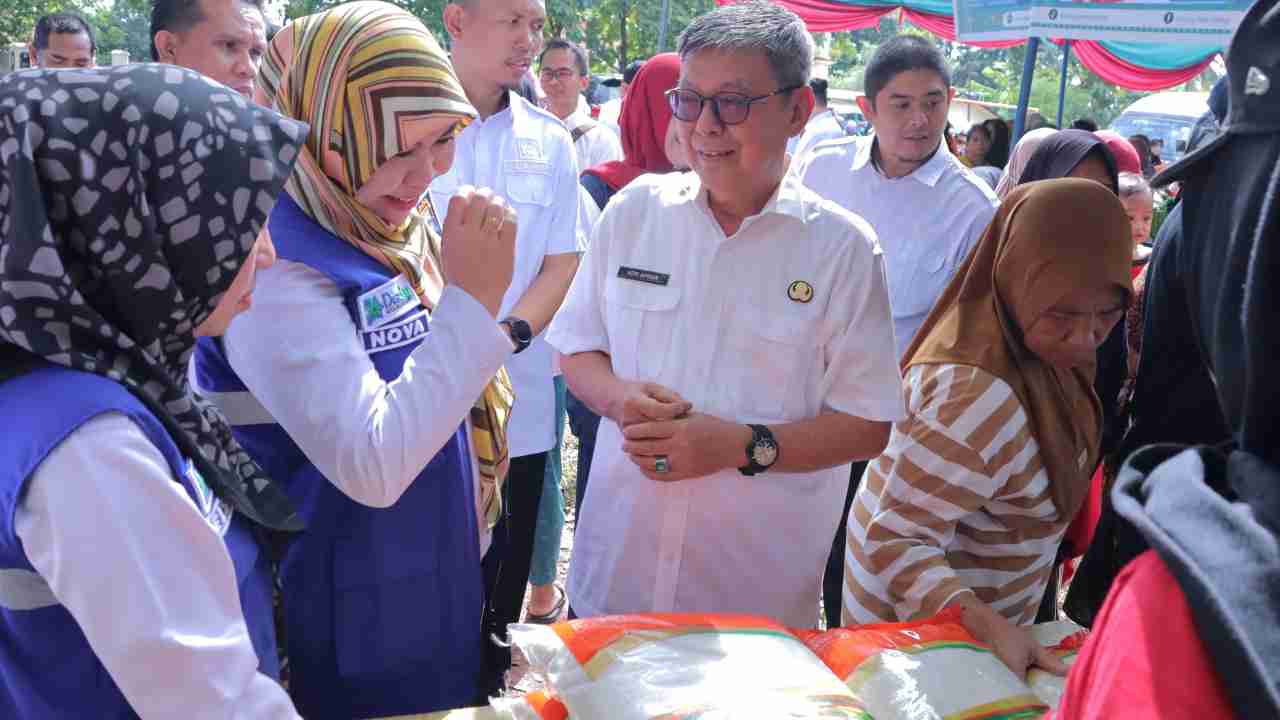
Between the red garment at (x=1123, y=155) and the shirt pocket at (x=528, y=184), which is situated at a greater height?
the red garment at (x=1123, y=155)

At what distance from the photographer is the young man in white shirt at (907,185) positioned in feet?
10.7

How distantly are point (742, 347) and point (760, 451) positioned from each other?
0.22 meters

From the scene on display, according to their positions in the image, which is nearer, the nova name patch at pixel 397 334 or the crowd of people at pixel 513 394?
the crowd of people at pixel 513 394

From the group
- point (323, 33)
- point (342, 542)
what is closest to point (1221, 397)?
point (342, 542)

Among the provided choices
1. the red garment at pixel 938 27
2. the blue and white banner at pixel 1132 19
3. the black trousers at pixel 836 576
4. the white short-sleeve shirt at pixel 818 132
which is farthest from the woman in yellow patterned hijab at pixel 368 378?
the red garment at pixel 938 27

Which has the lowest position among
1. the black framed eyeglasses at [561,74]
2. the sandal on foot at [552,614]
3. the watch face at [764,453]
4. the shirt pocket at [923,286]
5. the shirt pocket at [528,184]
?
the sandal on foot at [552,614]

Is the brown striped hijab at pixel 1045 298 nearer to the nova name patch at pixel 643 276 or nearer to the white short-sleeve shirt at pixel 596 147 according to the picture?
the nova name patch at pixel 643 276

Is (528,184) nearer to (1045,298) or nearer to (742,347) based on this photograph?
(742,347)

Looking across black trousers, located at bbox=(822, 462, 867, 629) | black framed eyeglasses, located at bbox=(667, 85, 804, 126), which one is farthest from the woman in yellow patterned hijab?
black trousers, located at bbox=(822, 462, 867, 629)

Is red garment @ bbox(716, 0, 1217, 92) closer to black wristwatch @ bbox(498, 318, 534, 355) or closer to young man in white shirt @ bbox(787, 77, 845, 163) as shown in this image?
young man in white shirt @ bbox(787, 77, 845, 163)

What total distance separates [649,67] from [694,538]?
70.4 inches

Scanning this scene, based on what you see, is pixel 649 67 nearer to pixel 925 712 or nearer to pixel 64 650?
pixel 925 712

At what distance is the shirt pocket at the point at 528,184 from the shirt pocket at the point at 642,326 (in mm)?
793

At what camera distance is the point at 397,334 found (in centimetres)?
163
